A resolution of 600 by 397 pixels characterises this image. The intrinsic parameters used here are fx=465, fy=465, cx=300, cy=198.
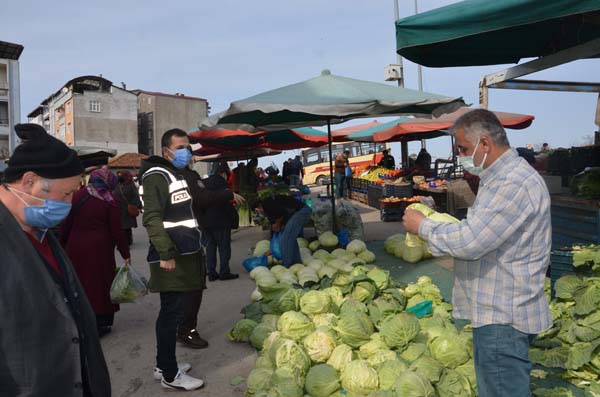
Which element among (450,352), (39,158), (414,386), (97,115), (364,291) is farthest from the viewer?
(97,115)

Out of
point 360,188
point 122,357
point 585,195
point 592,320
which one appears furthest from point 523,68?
point 360,188

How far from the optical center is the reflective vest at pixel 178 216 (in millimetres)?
3609

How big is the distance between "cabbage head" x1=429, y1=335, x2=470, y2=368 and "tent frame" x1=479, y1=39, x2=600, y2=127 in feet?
7.59

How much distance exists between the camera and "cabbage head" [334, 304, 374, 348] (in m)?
3.66

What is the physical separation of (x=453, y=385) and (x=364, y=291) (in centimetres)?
148

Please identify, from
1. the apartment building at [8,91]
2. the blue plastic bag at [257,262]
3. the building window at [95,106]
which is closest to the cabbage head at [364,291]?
the blue plastic bag at [257,262]

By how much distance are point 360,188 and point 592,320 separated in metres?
13.5

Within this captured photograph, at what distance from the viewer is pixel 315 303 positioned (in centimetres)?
431

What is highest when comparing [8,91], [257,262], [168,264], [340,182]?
[8,91]

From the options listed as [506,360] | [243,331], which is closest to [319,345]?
[243,331]

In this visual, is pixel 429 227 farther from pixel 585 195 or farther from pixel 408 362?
pixel 585 195

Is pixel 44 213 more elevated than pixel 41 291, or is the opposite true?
pixel 44 213

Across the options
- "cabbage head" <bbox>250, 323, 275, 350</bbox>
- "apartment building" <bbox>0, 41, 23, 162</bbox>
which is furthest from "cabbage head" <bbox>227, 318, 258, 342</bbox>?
"apartment building" <bbox>0, 41, 23, 162</bbox>

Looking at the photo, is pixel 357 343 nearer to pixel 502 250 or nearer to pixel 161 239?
pixel 161 239
